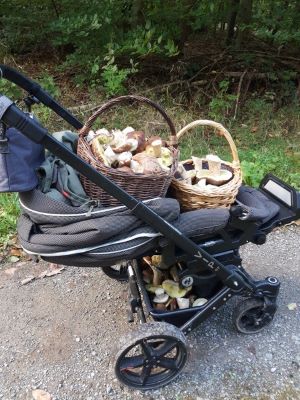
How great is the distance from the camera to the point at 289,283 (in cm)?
303

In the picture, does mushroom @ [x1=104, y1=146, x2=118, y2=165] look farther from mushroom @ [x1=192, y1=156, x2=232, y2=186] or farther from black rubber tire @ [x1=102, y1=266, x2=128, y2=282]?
black rubber tire @ [x1=102, y1=266, x2=128, y2=282]

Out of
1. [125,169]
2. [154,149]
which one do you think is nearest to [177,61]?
[154,149]

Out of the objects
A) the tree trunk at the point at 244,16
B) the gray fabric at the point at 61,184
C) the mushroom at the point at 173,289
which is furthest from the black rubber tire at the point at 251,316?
the tree trunk at the point at 244,16

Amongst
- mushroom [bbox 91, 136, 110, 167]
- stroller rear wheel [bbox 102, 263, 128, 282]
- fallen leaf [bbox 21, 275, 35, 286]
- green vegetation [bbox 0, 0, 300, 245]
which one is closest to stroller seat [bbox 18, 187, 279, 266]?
mushroom [bbox 91, 136, 110, 167]

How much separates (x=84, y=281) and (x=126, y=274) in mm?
345

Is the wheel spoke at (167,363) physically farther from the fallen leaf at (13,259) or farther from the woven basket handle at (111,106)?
the fallen leaf at (13,259)

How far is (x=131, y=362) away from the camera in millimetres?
2166

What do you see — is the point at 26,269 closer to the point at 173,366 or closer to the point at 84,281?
the point at 84,281

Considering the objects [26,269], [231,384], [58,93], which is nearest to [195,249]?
[231,384]

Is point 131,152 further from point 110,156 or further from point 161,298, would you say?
point 161,298

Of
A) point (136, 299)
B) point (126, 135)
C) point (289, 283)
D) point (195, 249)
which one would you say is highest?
point (126, 135)

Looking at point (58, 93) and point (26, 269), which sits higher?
point (58, 93)

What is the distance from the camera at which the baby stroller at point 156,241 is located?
70.5 inches

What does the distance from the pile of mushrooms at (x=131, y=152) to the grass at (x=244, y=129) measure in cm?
211
